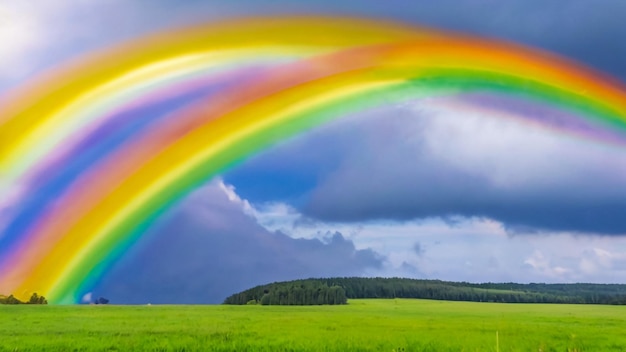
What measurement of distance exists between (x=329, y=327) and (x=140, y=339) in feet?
37.0

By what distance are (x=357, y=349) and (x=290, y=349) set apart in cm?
250

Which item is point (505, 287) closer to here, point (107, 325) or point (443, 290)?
point (443, 290)

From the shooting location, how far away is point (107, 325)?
32531 mm

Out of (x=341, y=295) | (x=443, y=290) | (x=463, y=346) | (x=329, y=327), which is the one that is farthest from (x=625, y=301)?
(x=463, y=346)

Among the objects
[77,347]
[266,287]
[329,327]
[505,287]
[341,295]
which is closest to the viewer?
[77,347]

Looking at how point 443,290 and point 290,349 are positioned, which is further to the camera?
point 443,290

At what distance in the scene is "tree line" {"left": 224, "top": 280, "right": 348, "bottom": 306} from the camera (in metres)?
A: 85.3

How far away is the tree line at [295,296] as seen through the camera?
85312 millimetres

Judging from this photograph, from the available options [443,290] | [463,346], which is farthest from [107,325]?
[443,290]

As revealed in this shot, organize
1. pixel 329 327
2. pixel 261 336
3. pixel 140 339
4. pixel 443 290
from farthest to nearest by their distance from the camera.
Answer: pixel 443 290
pixel 329 327
pixel 261 336
pixel 140 339

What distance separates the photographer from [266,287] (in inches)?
3767

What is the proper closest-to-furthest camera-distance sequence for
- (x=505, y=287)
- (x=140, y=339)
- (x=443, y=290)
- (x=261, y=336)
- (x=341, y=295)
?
(x=140, y=339) → (x=261, y=336) → (x=341, y=295) → (x=443, y=290) → (x=505, y=287)

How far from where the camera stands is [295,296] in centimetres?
8644

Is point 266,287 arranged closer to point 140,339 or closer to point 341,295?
point 341,295
